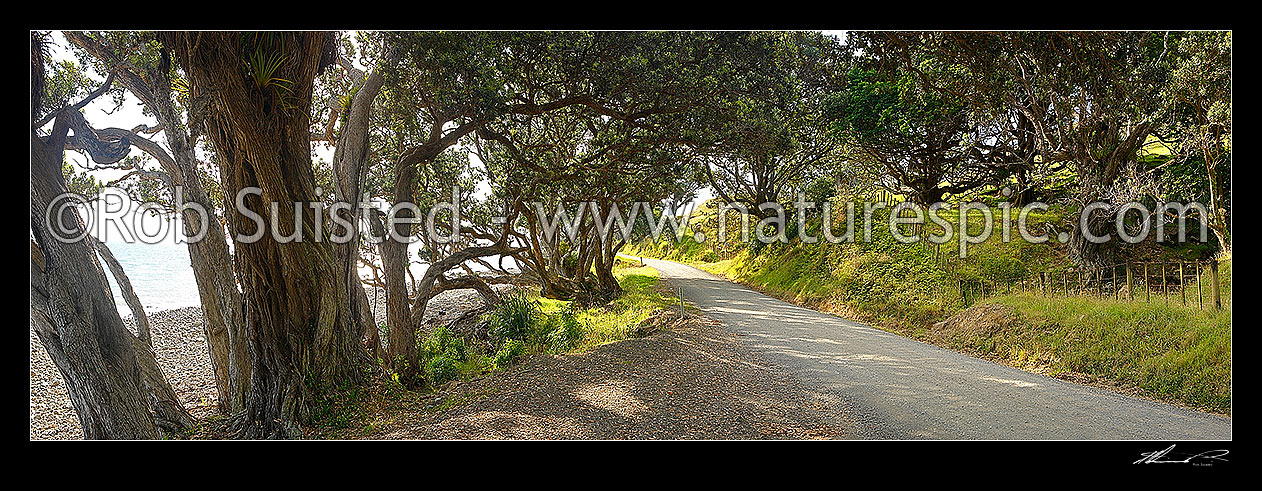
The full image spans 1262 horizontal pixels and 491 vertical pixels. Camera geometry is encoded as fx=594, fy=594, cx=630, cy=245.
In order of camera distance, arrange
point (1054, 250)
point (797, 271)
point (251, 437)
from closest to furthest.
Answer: point (251, 437), point (1054, 250), point (797, 271)

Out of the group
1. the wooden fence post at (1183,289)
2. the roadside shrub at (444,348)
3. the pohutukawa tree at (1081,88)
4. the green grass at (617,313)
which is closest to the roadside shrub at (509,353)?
the roadside shrub at (444,348)

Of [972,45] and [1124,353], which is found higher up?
[972,45]

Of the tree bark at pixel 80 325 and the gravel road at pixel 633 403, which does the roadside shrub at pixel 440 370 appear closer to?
the gravel road at pixel 633 403

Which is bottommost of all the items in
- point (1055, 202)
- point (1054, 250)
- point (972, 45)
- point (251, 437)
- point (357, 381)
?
point (251, 437)

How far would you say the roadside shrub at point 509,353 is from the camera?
8.81 metres

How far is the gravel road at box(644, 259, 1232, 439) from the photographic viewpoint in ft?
16.2

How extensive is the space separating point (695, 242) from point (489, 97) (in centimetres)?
3225

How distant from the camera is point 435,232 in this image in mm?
13180

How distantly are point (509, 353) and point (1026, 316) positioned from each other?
310 inches

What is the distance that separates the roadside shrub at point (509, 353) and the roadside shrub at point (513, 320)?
64 cm

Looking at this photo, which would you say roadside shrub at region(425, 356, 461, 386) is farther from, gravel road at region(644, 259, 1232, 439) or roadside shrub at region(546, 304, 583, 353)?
gravel road at region(644, 259, 1232, 439)
